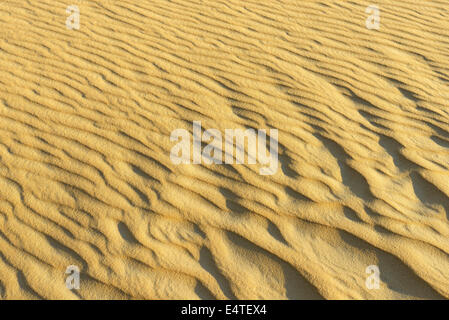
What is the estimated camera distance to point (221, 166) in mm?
3525

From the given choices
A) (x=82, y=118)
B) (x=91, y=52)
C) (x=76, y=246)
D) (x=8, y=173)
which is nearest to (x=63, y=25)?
(x=91, y=52)

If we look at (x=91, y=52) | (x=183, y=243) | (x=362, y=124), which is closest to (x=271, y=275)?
(x=183, y=243)

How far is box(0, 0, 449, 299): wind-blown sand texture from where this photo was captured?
2.83m

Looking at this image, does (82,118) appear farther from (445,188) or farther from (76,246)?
(445,188)

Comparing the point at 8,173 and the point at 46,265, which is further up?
the point at 8,173

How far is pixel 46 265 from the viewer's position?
2.86 m

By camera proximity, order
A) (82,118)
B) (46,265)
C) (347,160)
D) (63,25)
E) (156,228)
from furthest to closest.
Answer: (63,25) < (82,118) < (347,160) < (156,228) < (46,265)

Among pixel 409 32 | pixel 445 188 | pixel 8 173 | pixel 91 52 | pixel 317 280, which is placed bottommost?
pixel 317 280

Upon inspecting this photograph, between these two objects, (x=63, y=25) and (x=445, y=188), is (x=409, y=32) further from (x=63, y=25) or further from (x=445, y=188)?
(x=63, y=25)

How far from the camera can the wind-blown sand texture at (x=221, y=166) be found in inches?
112

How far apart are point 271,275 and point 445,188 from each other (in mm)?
1481
